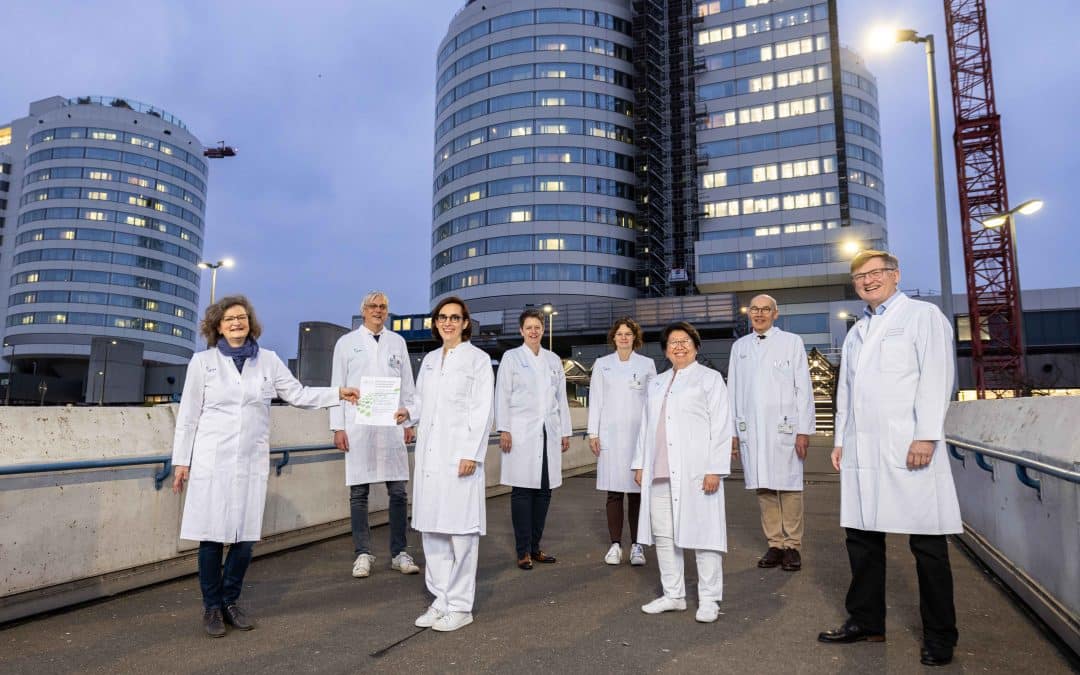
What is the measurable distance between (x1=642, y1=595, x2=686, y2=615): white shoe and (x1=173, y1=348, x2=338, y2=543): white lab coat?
8.59 ft

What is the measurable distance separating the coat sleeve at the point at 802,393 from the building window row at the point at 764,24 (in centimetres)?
6726

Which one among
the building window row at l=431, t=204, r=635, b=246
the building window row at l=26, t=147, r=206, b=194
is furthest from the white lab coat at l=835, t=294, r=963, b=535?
the building window row at l=26, t=147, r=206, b=194

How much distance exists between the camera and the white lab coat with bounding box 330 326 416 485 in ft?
19.7

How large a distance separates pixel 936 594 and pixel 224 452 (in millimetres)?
4291

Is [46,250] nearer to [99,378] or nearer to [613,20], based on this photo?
[99,378]

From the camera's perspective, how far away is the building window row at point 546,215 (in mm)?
66375

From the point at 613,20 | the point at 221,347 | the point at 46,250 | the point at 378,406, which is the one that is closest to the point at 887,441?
the point at 378,406

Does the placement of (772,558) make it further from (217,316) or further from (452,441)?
(217,316)

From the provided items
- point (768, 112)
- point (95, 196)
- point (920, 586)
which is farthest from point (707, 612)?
point (95, 196)

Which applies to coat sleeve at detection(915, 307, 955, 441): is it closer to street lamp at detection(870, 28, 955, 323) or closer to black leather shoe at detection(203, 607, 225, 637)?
black leather shoe at detection(203, 607, 225, 637)

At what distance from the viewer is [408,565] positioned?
569 centimetres

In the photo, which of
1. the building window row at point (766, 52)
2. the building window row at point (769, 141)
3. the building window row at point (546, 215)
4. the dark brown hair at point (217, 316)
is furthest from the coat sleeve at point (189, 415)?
the building window row at point (766, 52)

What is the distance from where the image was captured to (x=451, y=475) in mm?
4344

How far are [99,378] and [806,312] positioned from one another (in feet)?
180
